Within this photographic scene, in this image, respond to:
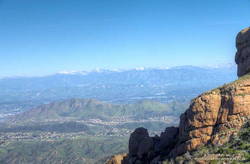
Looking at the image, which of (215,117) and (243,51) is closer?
(215,117)

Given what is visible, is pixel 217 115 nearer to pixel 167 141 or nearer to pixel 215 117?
pixel 215 117

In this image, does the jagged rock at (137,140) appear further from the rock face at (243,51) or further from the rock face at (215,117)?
the rock face at (243,51)

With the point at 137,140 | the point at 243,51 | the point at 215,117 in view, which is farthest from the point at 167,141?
the point at 243,51

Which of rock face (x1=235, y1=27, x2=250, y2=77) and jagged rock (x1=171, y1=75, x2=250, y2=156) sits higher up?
rock face (x1=235, y1=27, x2=250, y2=77)

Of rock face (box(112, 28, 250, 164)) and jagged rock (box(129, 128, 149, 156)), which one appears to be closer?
rock face (box(112, 28, 250, 164))

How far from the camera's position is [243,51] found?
51.9 m

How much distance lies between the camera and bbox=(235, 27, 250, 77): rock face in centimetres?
5056

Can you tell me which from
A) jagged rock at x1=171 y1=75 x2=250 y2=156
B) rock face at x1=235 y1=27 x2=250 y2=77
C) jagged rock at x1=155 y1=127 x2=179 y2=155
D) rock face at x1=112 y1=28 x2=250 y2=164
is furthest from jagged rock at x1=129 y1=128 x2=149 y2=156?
rock face at x1=235 y1=27 x2=250 y2=77

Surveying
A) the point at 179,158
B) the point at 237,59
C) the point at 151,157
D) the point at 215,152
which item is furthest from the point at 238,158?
the point at 237,59

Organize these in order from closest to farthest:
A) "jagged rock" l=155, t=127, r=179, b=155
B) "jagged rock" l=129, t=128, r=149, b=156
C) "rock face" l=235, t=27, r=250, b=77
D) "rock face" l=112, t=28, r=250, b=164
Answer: "rock face" l=112, t=28, r=250, b=164
"jagged rock" l=155, t=127, r=179, b=155
"rock face" l=235, t=27, r=250, b=77
"jagged rock" l=129, t=128, r=149, b=156

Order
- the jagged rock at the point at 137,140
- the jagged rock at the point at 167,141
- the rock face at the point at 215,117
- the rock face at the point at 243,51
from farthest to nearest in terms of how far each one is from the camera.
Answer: the jagged rock at the point at 137,140
the rock face at the point at 243,51
the jagged rock at the point at 167,141
the rock face at the point at 215,117

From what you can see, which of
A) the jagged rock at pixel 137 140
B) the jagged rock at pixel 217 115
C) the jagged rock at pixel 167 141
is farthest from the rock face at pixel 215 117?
the jagged rock at pixel 137 140

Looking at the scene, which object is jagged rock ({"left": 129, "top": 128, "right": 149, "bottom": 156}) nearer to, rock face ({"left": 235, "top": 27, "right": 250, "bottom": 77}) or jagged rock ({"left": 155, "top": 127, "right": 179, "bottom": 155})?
jagged rock ({"left": 155, "top": 127, "right": 179, "bottom": 155})

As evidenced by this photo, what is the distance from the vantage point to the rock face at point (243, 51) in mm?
50562
